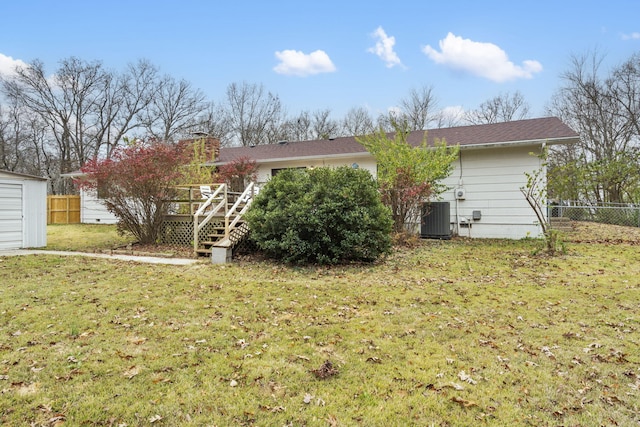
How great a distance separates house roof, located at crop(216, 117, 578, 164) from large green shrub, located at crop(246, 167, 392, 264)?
490cm

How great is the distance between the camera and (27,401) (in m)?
2.52

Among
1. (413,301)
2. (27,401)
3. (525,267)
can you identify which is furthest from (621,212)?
(27,401)

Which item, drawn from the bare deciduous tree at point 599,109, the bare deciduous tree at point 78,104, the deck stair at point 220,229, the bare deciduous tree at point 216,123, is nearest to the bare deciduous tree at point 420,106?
the bare deciduous tree at point 599,109

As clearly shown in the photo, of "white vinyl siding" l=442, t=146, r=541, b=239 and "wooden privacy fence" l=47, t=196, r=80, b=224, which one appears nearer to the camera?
"white vinyl siding" l=442, t=146, r=541, b=239

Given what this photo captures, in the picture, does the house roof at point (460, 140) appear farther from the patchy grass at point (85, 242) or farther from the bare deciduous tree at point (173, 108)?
the bare deciduous tree at point (173, 108)

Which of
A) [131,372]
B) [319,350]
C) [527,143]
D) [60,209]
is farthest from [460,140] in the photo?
[60,209]

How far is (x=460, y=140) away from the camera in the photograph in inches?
470

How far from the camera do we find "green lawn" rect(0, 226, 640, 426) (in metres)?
2.47

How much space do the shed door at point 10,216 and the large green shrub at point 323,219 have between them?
6.99 m

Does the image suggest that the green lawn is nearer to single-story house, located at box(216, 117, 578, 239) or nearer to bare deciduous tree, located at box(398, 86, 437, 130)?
single-story house, located at box(216, 117, 578, 239)

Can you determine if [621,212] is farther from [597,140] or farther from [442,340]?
[442,340]

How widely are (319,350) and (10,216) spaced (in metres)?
10.6

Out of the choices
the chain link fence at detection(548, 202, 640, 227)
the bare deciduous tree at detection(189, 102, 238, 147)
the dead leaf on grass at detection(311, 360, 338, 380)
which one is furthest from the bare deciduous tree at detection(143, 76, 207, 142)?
the dead leaf on grass at detection(311, 360, 338, 380)

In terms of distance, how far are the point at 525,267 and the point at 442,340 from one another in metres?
4.43
